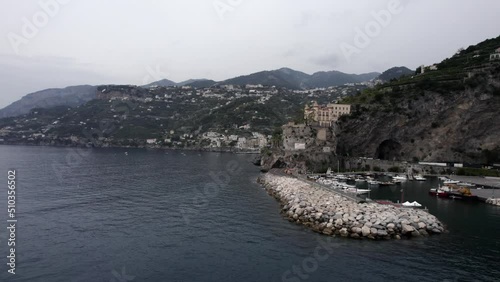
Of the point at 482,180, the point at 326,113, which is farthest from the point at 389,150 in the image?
the point at 482,180

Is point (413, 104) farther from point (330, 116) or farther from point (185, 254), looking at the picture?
point (185, 254)

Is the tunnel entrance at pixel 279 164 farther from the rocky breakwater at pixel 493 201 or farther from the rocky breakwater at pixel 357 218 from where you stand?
the rocky breakwater at pixel 493 201

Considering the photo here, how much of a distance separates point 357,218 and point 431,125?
6019 cm

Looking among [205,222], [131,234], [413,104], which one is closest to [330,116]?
[413,104]

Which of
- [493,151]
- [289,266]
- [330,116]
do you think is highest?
[330,116]

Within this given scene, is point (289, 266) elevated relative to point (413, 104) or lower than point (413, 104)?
lower

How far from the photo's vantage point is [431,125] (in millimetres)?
80562

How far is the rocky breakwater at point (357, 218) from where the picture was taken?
29.3 meters

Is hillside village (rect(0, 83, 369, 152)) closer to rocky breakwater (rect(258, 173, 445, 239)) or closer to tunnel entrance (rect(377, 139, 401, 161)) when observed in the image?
tunnel entrance (rect(377, 139, 401, 161))

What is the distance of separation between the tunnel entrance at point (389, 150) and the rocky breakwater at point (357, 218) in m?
51.6

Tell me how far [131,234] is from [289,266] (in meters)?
14.2

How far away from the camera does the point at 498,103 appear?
74125mm
